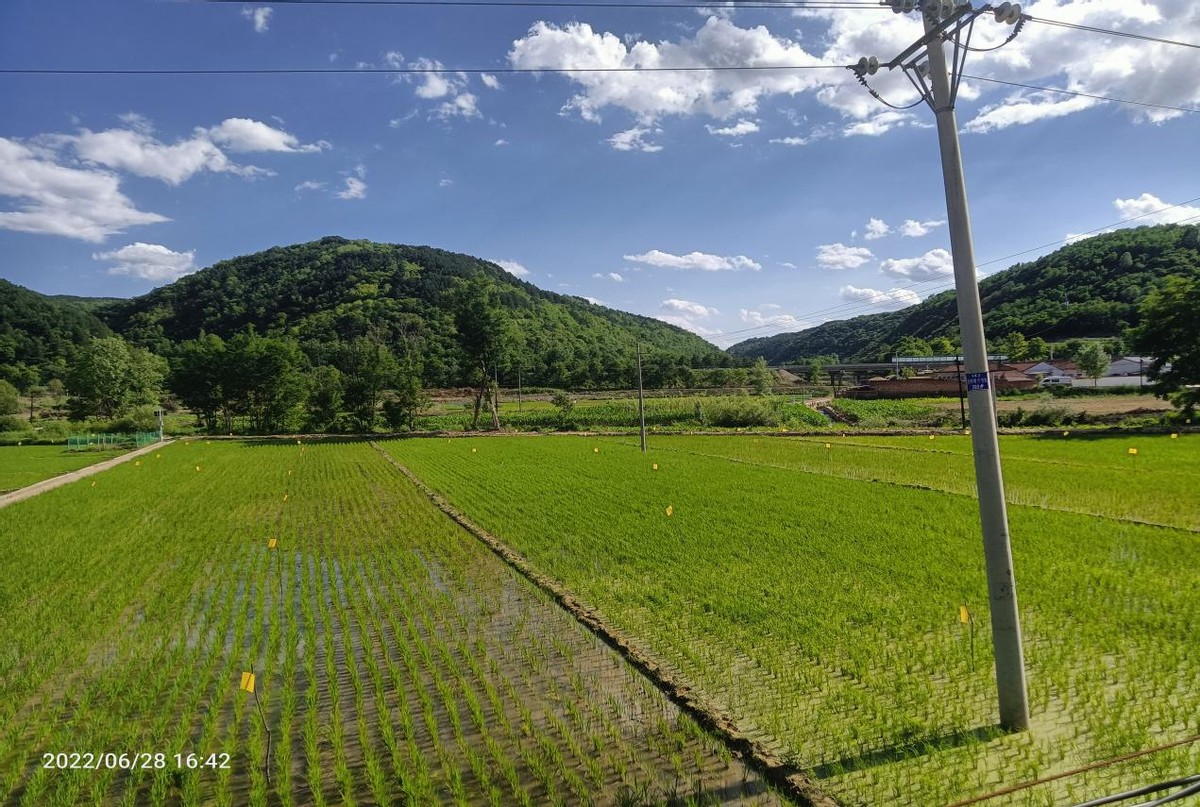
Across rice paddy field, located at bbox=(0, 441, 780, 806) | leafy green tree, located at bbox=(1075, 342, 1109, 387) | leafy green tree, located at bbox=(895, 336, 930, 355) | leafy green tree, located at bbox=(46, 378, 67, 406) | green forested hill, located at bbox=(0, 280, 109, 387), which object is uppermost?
green forested hill, located at bbox=(0, 280, 109, 387)

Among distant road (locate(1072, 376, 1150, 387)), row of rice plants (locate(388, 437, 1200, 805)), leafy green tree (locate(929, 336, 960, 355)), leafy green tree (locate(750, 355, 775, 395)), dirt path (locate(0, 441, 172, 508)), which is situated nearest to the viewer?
row of rice plants (locate(388, 437, 1200, 805))

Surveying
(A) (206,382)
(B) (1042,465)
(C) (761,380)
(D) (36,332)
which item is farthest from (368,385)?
(D) (36,332)

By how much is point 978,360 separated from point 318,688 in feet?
23.8

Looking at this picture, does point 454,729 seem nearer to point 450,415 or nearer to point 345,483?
point 345,483

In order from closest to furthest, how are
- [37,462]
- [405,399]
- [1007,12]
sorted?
1. [1007,12]
2. [37,462]
3. [405,399]

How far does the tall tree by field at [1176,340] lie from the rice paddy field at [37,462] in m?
49.3

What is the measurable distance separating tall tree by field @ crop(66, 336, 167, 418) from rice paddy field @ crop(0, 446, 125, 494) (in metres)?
13.7

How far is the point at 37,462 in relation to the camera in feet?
103

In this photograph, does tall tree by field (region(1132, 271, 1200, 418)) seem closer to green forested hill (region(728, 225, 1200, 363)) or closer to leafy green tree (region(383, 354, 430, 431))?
leafy green tree (region(383, 354, 430, 431))

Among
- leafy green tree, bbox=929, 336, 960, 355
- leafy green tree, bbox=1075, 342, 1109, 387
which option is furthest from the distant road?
leafy green tree, bbox=929, 336, 960, 355

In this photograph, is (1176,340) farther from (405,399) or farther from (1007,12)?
(405,399)

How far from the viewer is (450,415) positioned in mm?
54812

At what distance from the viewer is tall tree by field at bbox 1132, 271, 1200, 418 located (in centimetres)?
2969

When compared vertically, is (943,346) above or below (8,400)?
below
